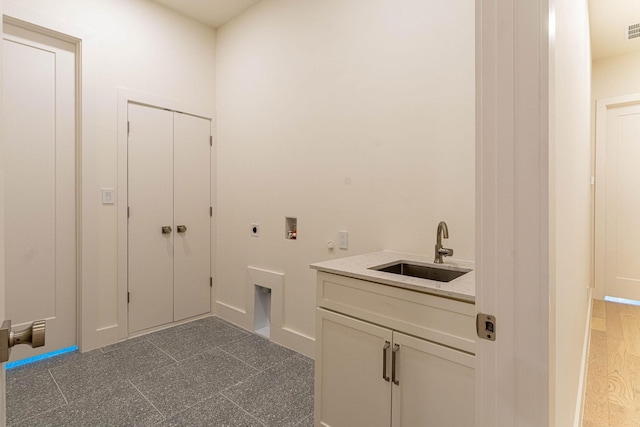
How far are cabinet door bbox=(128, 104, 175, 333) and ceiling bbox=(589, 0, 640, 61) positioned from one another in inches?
153

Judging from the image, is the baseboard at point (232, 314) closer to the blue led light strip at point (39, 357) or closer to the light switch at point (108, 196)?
the blue led light strip at point (39, 357)

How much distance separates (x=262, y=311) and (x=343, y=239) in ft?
4.12

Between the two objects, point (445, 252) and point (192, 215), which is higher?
point (192, 215)

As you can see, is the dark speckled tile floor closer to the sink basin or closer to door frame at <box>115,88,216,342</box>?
door frame at <box>115,88,216,342</box>

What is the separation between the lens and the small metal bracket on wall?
2.58 ft

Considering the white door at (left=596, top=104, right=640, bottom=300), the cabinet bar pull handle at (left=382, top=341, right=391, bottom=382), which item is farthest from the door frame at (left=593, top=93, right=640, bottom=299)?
the cabinet bar pull handle at (left=382, top=341, right=391, bottom=382)

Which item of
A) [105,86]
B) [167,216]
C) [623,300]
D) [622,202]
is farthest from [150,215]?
[623,300]

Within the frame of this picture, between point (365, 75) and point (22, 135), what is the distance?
250 centimetres

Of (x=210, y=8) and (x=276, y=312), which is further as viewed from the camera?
(x=210, y=8)

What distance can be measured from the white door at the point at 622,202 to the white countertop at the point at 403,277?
343 centimetres

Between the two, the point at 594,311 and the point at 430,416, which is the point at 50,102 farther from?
the point at 594,311

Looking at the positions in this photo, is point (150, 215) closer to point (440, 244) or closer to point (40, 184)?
point (40, 184)

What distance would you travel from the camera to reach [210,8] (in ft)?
10.6

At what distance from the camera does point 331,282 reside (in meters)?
1.75
